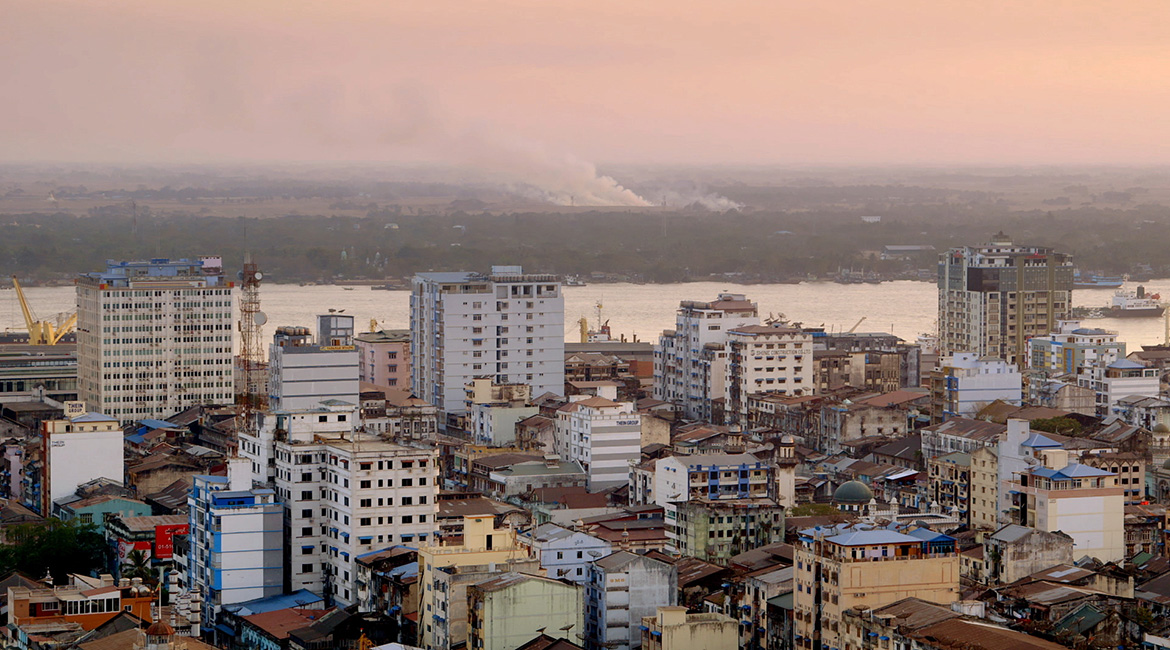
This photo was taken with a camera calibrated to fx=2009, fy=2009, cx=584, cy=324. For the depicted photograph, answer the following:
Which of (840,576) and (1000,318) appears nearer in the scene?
(840,576)

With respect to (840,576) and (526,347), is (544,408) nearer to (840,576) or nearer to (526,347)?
(526,347)

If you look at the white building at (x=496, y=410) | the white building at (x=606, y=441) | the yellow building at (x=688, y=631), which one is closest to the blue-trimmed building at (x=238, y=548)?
the yellow building at (x=688, y=631)

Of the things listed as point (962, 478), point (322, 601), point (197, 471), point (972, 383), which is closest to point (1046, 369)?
point (972, 383)

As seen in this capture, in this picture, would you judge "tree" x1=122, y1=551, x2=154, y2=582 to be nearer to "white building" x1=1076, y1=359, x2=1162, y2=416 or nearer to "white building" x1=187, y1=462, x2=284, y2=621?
"white building" x1=187, y1=462, x2=284, y2=621

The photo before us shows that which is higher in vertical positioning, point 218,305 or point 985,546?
point 218,305

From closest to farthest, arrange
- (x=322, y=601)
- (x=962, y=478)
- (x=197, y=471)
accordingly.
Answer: (x=322, y=601)
(x=962, y=478)
(x=197, y=471)

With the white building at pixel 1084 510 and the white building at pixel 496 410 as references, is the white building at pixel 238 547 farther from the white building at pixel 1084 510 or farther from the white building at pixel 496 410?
the white building at pixel 496 410
